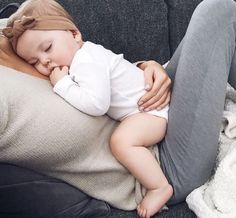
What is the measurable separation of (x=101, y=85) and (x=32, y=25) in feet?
0.84

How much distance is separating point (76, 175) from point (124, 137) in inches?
6.2

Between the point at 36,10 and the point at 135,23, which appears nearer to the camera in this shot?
the point at 36,10

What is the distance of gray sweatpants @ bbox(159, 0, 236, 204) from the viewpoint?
3.66 ft

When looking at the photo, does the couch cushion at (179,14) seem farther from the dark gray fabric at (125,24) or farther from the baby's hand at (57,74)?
the baby's hand at (57,74)

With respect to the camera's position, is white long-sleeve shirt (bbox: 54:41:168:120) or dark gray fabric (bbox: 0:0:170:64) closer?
white long-sleeve shirt (bbox: 54:41:168:120)

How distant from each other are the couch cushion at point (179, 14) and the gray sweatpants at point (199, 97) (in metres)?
0.55

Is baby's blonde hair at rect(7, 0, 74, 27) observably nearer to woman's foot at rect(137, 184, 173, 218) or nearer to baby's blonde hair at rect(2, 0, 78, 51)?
baby's blonde hair at rect(2, 0, 78, 51)

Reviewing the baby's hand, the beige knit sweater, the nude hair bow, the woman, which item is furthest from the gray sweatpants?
the nude hair bow

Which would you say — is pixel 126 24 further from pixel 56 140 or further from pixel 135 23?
pixel 56 140

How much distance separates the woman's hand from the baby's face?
23 centimetres

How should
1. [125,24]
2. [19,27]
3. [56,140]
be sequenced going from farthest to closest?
1. [125,24]
2. [19,27]
3. [56,140]

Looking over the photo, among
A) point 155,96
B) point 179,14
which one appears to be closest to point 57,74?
point 155,96

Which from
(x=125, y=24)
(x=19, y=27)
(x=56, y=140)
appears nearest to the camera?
(x=56, y=140)

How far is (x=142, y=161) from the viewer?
1.11 metres
